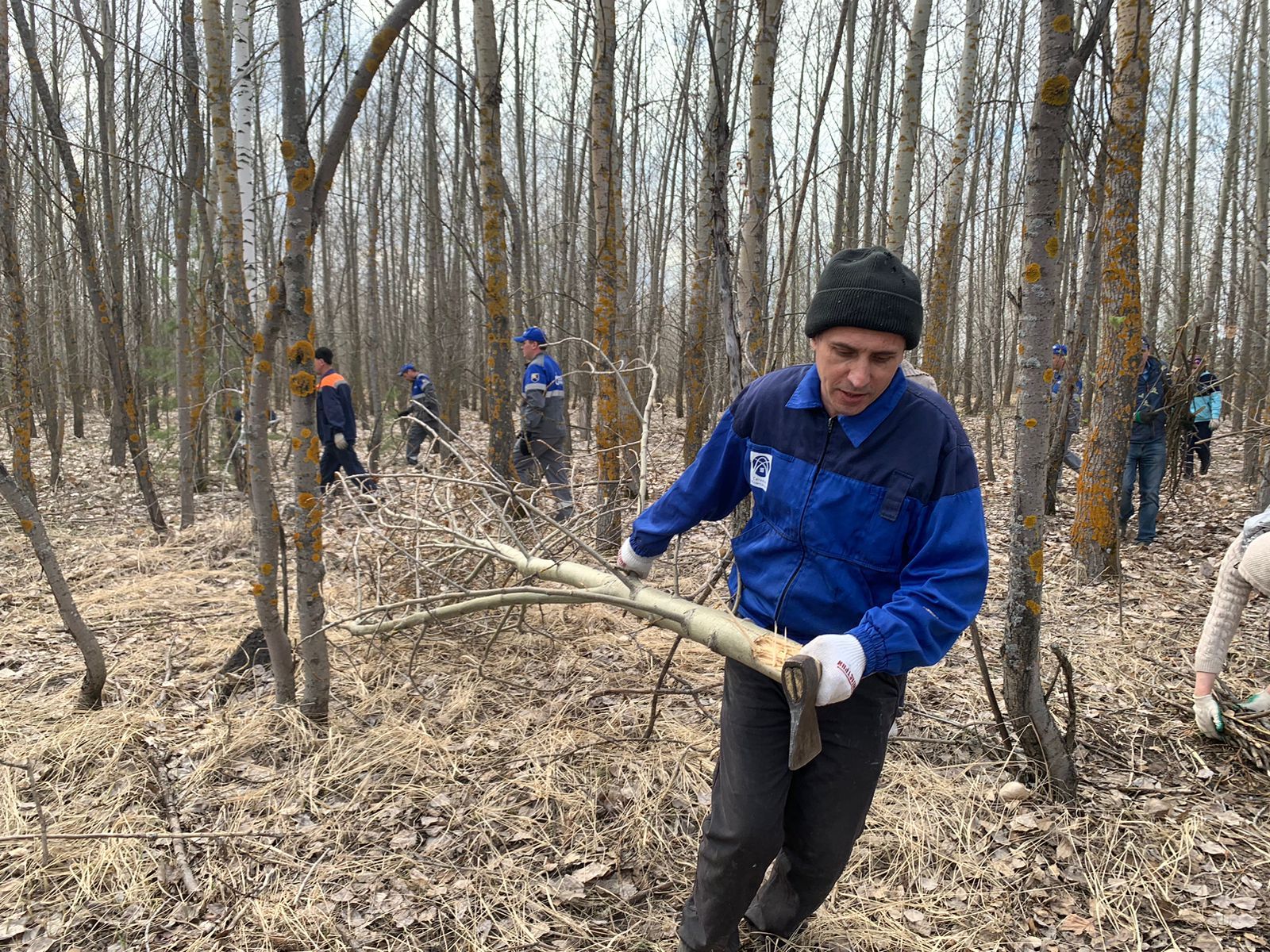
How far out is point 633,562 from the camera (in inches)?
89.0

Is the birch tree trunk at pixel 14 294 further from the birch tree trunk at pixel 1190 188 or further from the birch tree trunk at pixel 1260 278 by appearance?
the birch tree trunk at pixel 1190 188

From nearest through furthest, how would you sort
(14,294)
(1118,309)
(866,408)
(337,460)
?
(866,408) < (14,294) < (1118,309) < (337,460)

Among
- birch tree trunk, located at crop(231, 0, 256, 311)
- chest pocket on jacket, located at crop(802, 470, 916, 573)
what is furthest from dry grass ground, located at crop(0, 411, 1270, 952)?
birch tree trunk, located at crop(231, 0, 256, 311)

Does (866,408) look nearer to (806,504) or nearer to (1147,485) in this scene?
(806,504)

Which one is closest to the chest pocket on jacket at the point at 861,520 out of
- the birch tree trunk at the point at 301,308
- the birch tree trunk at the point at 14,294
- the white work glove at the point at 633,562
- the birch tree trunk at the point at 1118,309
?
the white work glove at the point at 633,562

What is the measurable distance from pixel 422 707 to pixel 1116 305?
5196 millimetres

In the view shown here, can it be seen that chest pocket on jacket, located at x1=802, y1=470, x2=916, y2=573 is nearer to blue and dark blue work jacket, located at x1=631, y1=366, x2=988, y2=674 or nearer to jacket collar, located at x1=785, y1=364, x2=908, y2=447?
blue and dark blue work jacket, located at x1=631, y1=366, x2=988, y2=674

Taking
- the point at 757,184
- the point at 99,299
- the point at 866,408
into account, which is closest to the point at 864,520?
the point at 866,408

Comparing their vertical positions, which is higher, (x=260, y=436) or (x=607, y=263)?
(x=607, y=263)

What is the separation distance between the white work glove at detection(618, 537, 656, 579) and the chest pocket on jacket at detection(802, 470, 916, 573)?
0.60 meters

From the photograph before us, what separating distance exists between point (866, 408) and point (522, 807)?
2039mm

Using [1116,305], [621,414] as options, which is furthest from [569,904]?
[1116,305]

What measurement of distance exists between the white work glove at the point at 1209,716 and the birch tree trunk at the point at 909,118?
12.6ft

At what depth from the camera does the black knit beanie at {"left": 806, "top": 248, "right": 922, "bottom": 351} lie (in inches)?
65.8
